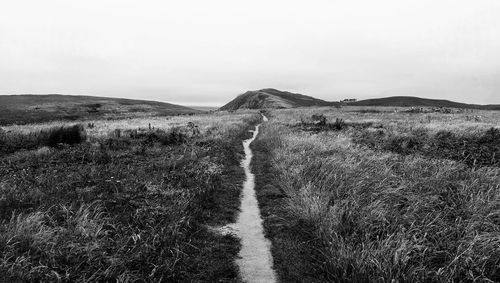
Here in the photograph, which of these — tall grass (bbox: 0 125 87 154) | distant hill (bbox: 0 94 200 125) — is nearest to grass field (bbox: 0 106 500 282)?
tall grass (bbox: 0 125 87 154)

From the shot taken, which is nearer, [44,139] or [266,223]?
[266,223]

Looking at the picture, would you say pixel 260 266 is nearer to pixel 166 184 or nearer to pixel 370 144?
pixel 166 184

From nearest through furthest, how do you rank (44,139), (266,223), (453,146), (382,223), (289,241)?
(382,223) → (289,241) → (266,223) → (453,146) → (44,139)

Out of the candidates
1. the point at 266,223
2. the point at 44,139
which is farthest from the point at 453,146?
the point at 44,139

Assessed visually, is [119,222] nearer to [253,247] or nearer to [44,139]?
[253,247]

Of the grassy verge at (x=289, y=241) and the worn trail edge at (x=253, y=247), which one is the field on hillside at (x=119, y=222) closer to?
the worn trail edge at (x=253, y=247)

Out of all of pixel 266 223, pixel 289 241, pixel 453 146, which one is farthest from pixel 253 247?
pixel 453 146

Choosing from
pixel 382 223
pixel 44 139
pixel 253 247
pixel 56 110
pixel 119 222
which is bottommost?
pixel 253 247

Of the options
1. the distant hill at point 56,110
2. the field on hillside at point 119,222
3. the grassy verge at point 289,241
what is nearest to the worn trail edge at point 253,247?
the grassy verge at point 289,241

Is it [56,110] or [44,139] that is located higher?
[56,110]

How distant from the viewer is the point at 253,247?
689 cm

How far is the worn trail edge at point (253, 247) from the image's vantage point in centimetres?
577

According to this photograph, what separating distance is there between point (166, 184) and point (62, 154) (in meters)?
9.33

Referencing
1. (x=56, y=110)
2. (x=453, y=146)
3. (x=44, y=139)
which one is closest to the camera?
(x=453, y=146)
